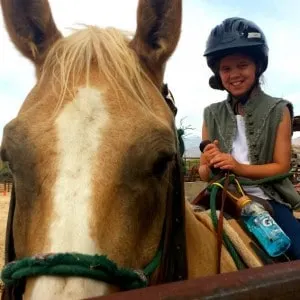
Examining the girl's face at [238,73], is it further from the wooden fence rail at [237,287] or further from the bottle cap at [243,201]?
the wooden fence rail at [237,287]

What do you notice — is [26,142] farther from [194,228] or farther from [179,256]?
[194,228]

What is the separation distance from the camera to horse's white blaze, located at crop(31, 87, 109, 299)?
140 centimetres

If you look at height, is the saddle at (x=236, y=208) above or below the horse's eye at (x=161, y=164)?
below

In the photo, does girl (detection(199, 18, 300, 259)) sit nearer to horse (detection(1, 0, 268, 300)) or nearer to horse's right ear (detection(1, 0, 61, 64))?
horse (detection(1, 0, 268, 300))

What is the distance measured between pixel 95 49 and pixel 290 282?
1.46 meters

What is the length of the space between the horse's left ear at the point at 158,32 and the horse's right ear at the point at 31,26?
1.61 ft

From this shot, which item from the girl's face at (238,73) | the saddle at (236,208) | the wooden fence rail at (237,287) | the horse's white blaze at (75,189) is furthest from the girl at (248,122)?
the wooden fence rail at (237,287)

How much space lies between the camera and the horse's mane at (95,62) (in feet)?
6.45

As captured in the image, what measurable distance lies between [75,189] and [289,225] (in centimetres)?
179

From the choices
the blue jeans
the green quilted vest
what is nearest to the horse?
the blue jeans

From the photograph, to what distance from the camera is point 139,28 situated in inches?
88.6

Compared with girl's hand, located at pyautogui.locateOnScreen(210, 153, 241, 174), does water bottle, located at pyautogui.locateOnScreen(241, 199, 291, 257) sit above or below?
below

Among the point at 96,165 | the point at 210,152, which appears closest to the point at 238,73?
the point at 210,152

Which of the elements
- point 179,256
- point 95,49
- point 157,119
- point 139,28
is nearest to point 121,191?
point 157,119
